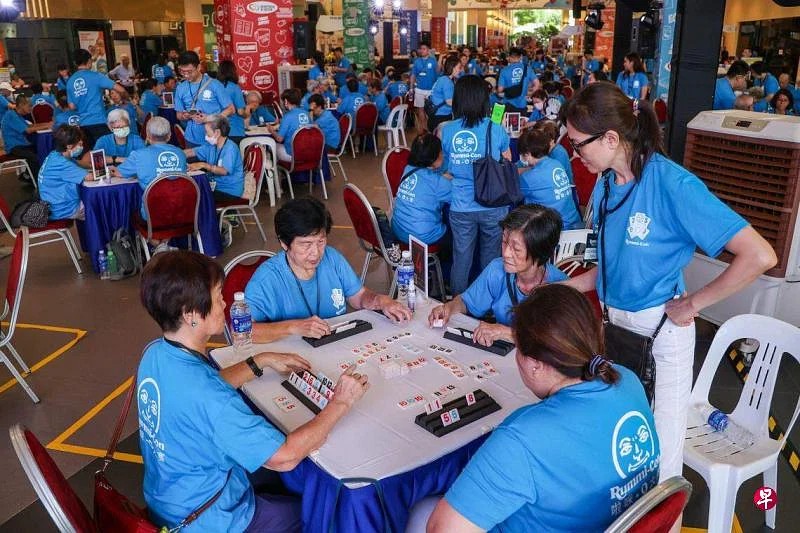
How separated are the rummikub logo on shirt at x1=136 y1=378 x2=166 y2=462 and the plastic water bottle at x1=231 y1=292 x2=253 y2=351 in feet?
2.28

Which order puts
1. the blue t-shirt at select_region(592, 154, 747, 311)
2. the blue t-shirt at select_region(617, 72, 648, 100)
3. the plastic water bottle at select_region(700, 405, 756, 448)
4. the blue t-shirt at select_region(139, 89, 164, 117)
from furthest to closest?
1. the blue t-shirt at select_region(139, 89, 164, 117)
2. the blue t-shirt at select_region(617, 72, 648, 100)
3. the plastic water bottle at select_region(700, 405, 756, 448)
4. the blue t-shirt at select_region(592, 154, 747, 311)

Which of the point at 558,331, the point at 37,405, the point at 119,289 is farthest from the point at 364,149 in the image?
the point at 558,331

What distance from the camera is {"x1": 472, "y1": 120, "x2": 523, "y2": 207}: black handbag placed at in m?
4.14

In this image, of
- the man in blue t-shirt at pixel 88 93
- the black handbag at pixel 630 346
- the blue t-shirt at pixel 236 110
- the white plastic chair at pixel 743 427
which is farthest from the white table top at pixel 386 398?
the man in blue t-shirt at pixel 88 93

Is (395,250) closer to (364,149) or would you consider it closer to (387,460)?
(387,460)

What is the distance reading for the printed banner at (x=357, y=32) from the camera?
1603 centimetres

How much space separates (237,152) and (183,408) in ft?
15.0

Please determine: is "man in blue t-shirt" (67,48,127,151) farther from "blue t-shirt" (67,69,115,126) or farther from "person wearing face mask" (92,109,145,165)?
"person wearing face mask" (92,109,145,165)

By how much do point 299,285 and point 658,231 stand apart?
1.44m

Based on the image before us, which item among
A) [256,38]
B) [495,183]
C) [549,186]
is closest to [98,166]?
[495,183]

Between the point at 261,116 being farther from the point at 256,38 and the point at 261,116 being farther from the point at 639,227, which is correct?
the point at 639,227

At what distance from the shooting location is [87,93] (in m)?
8.25

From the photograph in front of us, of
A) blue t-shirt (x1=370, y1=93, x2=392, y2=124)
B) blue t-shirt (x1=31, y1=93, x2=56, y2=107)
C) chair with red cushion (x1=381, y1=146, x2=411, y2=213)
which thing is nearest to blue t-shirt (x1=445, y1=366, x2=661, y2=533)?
chair with red cushion (x1=381, y1=146, x2=411, y2=213)

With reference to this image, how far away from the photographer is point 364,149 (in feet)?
37.8
